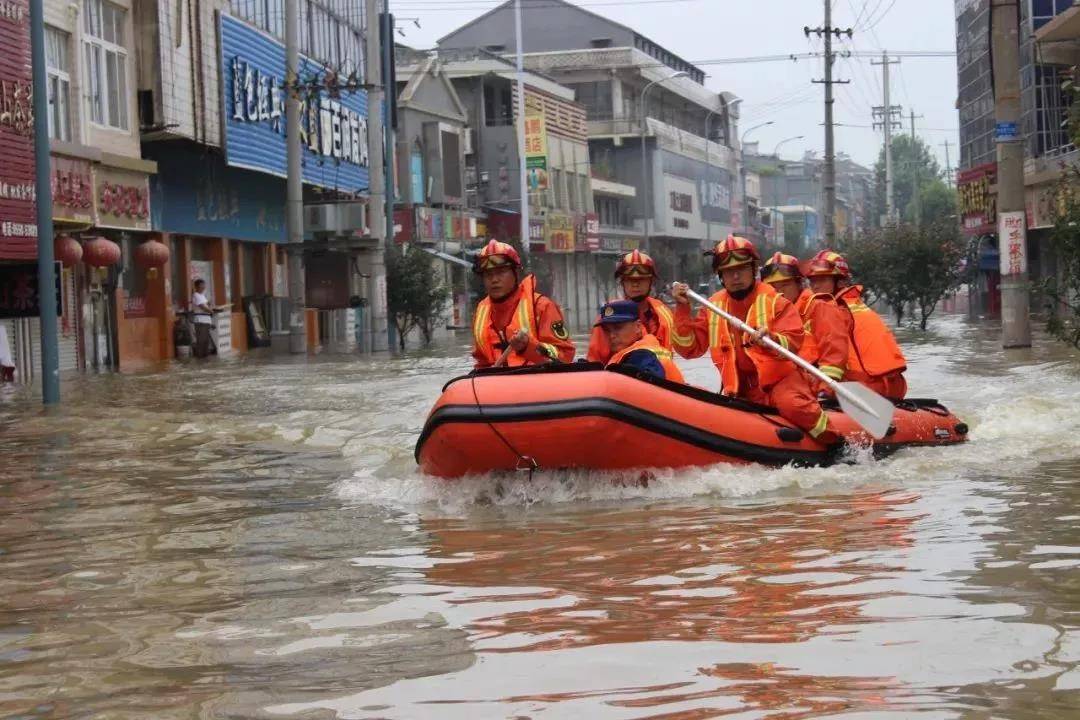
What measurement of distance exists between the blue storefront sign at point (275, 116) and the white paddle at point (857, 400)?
21.1 m

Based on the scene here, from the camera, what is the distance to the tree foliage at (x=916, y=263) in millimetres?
38188

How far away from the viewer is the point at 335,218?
3516 cm

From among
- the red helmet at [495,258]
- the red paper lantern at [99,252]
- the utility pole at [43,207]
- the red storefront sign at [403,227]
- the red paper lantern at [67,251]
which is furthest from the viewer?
the red storefront sign at [403,227]

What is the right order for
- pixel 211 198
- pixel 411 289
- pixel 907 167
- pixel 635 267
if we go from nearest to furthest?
1. pixel 635 267
2. pixel 211 198
3. pixel 411 289
4. pixel 907 167

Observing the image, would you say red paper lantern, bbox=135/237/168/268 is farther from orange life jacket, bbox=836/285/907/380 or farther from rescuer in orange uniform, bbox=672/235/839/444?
rescuer in orange uniform, bbox=672/235/839/444

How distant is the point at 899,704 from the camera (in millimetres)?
4520

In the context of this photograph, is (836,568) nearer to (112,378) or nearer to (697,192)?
(112,378)

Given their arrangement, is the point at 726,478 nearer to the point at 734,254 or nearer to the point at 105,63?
the point at 734,254

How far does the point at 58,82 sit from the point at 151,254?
188 inches

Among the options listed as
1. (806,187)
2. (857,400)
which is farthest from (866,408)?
(806,187)

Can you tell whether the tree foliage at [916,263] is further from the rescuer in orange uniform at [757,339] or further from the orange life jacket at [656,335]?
the rescuer in orange uniform at [757,339]

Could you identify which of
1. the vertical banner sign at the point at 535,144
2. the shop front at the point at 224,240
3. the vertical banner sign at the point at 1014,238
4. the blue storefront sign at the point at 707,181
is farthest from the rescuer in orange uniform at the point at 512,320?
the blue storefront sign at the point at 707,181

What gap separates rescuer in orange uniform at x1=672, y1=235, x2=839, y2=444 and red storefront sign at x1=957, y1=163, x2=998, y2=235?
127 ft

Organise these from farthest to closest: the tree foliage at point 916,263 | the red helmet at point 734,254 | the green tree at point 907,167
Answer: the green tree at point 907,167 → the tree foliage at point 916,263 → the red helmet at point 734,254
